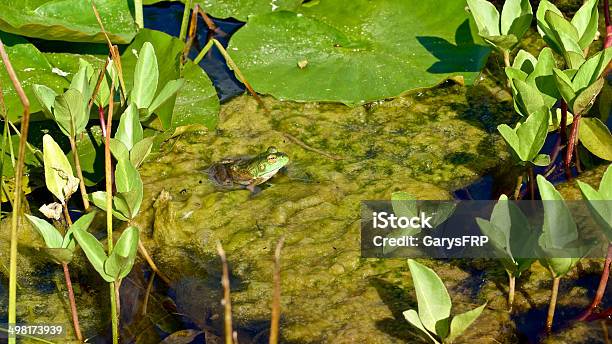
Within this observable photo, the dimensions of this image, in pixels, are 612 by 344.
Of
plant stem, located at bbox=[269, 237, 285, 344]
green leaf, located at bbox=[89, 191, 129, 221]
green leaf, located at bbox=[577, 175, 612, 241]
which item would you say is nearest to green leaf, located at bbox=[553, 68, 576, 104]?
green leaf, located at bbox=[577, 175, 612, 241]

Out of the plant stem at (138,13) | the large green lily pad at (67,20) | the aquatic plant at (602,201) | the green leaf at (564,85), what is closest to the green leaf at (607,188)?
the aquatic plant at (602,201)

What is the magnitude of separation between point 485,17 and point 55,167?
5.38 feet

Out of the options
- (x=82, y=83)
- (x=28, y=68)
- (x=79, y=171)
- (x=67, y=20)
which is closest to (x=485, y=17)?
(x=82, y=83)

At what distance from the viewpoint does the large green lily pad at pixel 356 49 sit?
3.42 metres

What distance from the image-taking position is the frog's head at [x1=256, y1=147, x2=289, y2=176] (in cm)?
308

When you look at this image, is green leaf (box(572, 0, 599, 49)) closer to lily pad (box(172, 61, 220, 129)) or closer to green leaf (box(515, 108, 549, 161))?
green leaf (box(515, 108, 549, 161))

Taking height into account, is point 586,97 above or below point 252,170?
above

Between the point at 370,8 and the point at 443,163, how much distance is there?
90 centimetres

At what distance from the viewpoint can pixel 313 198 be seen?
306cm

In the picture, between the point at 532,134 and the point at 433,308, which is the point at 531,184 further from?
the point at 433,308

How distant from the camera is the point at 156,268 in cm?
276

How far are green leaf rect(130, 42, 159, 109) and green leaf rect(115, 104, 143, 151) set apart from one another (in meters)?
0.08

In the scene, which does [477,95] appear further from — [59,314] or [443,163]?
[59,314]

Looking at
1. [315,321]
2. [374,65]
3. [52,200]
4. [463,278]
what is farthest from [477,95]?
[52,200]
